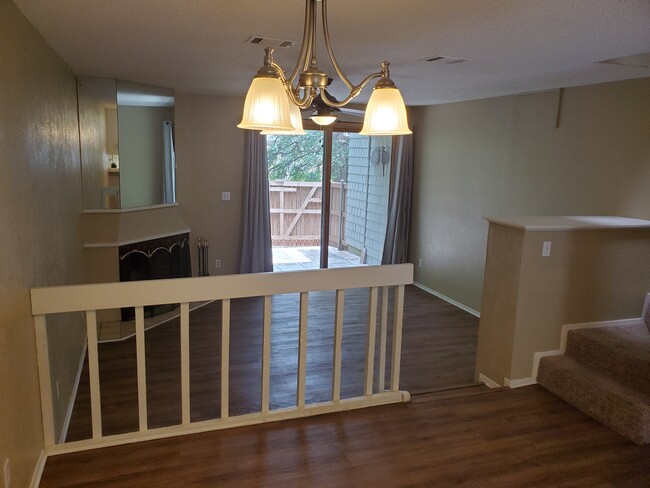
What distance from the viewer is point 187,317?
2396 mm

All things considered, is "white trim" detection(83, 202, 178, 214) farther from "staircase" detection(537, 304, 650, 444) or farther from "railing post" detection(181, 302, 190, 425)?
"staircase" detection(537, 304, 650, 444)

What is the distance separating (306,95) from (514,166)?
13.3ft

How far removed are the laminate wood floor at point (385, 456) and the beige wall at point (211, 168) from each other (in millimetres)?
4146

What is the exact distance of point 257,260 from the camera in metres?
6.48

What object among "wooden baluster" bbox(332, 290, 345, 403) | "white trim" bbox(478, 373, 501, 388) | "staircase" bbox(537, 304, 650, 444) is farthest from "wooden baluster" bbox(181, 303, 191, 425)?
"staircase" bbox(537, 304, 650, 444)

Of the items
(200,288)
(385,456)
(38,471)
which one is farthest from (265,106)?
(38,471)

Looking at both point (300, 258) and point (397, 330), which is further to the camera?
point (300, 258)

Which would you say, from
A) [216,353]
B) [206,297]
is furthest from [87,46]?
[216,353]

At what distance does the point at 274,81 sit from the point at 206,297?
116cm

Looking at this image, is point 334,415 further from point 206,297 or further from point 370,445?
point 206,297

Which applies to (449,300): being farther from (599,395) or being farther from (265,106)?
(265,106)

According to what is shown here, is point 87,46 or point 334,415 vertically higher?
point 87,46

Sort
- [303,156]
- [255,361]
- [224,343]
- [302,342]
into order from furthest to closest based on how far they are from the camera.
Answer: [303,156] → [255,361] → [302,342] → [224,343]

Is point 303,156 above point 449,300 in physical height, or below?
above
